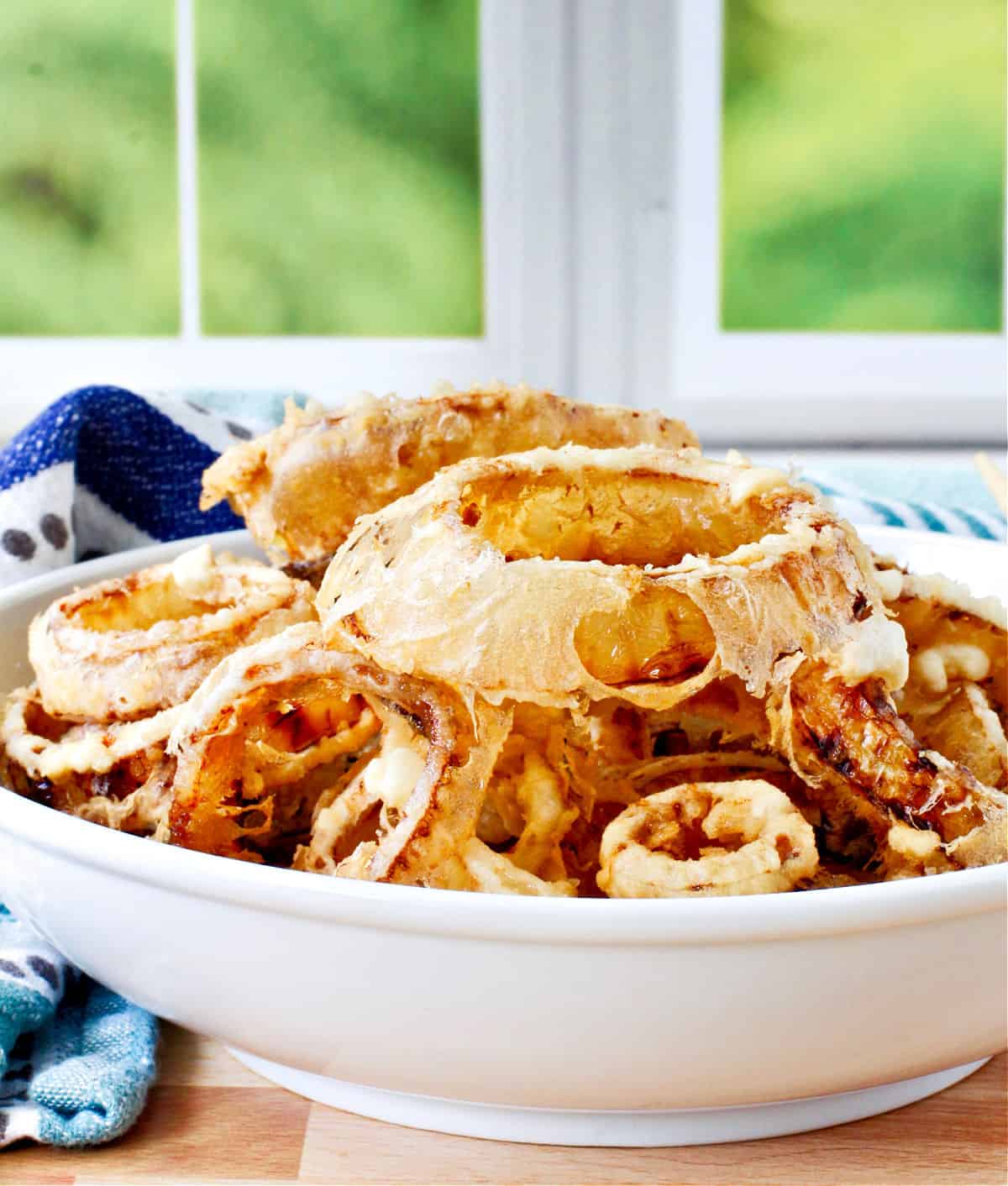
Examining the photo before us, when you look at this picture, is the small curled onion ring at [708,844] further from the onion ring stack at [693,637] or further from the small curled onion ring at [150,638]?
the small curled onion ring at [150,638]

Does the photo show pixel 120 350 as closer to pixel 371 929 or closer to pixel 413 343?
pixel 413 343

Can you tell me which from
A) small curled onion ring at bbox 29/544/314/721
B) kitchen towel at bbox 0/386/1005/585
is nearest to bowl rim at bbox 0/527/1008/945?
small curled onion ring at bbox 29/544/314/721

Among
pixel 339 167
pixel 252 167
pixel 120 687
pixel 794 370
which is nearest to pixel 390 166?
pixel 339 167

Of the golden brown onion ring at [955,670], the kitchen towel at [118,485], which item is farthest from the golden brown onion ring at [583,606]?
the kitchen towel at [118,485]

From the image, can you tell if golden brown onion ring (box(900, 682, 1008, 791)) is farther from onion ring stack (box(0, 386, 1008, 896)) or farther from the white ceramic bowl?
the white ceramic bowl

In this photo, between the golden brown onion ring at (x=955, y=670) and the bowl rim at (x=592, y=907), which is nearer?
the bowl rim at (x=592, y=907)
